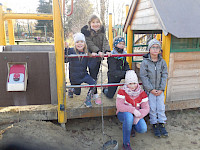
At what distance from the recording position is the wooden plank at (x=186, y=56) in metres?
3.22

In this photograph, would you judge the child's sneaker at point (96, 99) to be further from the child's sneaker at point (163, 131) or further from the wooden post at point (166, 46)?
the wooden post at point (166, 46)

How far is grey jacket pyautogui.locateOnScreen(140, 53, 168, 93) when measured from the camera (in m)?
3.01

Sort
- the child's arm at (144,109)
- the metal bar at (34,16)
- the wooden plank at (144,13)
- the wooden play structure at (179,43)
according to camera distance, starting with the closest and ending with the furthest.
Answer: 1. the child's arm at (144,109)
2. the wooden play structure at (179,43)
3. the wooden plank at (144,13)
4. the metal bar at (34,16)

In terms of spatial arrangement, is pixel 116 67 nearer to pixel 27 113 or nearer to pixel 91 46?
pixel 91 46

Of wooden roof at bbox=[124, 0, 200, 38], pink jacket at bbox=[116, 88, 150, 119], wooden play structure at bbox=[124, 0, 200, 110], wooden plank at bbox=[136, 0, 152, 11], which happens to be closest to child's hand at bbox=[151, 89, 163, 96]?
pink jacket at bbox=[116, 88, 150, 119]

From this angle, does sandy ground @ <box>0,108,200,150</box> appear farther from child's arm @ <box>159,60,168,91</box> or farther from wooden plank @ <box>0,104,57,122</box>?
child's arm @ <box>159,60,168,91</box>

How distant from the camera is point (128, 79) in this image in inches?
111

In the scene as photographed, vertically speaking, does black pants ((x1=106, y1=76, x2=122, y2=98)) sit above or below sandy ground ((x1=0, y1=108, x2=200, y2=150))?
above

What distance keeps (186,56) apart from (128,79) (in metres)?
1.20

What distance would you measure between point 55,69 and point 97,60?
32.3 inches

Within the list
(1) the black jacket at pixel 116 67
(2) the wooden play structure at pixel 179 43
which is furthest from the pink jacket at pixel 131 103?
(2) the wooden play structure at pixel 179 43

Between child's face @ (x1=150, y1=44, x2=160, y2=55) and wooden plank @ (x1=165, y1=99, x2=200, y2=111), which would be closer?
child's face @ (x1=150, y1=44, x2=160, y2=55)

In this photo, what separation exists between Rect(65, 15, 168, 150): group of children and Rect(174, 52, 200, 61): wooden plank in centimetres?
35

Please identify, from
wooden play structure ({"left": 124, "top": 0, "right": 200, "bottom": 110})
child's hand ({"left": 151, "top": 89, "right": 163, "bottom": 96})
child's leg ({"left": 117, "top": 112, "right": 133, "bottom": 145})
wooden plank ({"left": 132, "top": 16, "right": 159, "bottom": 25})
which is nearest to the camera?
child's leg ({"left": 117, "top": 112, "right": 133, "bottom": 145})
